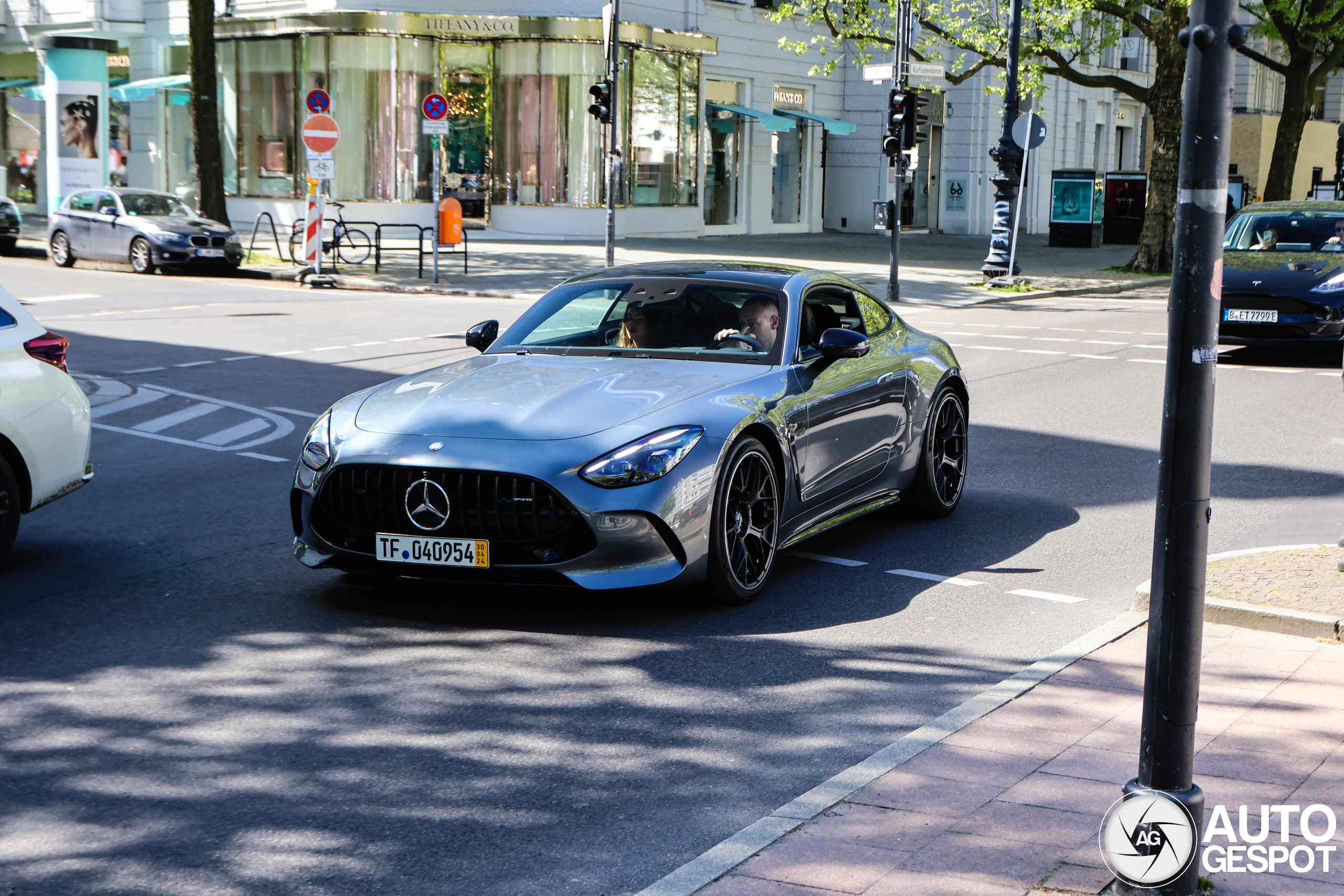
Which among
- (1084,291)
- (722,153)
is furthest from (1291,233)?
(722,153)

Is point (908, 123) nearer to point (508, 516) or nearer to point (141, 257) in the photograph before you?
point (141, 257)

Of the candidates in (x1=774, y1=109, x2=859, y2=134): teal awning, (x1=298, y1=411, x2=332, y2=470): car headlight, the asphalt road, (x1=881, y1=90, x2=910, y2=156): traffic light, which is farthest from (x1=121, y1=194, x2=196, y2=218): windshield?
(x1=298, y1=411, x2=332, y2=470): car headlight

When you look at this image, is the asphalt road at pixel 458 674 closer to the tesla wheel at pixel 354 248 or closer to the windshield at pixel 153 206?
the windshield at pixel 153 206

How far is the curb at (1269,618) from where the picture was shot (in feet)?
20.0

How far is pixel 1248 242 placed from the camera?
17875mm

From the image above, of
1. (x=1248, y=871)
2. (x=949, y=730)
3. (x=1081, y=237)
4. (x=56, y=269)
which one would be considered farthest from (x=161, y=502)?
(x=1081, y=237)

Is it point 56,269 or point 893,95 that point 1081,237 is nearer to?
point 893,95

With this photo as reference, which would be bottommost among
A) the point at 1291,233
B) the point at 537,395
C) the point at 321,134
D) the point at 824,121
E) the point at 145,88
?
the point at 537,395

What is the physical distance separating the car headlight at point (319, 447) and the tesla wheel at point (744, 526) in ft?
5.34

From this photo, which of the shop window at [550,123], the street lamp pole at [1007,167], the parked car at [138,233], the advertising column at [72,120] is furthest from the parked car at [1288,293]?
the advertising column at [72,120]

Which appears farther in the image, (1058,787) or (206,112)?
(206,112)

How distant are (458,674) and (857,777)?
173 cm

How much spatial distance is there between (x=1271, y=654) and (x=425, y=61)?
34555mm

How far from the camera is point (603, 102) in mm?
26734
